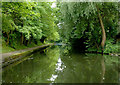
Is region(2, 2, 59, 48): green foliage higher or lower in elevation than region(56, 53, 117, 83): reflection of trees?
higher

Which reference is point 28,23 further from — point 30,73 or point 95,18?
point 30,73

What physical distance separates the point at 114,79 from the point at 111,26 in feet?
34.3

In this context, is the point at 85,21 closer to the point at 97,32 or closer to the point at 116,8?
the point at 97,32

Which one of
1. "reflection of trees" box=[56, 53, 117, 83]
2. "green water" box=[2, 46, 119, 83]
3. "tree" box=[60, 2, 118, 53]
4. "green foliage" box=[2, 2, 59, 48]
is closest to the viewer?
"reflection of trees" box=[56, 53, 117, 83]

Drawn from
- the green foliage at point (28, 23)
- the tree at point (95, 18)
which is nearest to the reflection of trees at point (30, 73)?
the green foliage at point (28, 23)

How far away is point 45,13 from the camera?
59.8 feet

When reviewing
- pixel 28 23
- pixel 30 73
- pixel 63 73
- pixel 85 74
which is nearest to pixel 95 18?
pixel 85 74

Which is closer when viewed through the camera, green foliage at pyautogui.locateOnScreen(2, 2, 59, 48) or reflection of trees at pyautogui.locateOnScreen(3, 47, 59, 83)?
reflection of trees at pyautogui.locateOnScreen(3, 47, 59, 83)

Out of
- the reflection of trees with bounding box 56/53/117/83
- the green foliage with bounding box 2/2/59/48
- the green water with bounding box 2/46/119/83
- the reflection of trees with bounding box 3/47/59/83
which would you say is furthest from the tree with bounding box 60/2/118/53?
the reflection of trees with bounding box 3/47/59/83

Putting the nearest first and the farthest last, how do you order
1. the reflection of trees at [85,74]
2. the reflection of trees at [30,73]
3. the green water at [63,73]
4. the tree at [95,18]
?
1. the reflection of trees at [85,74]
2. the green water at [63,73]
3. the reflection of trees at [30,73]
4. the tree at [95,18]

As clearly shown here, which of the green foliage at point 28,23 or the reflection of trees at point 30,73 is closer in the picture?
the reflection of trees at point 30,73

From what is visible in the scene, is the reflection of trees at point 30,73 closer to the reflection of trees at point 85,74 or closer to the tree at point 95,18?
the reflection of trees at point 85,74

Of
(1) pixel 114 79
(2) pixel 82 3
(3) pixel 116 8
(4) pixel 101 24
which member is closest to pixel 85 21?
(4) pixel 101 24

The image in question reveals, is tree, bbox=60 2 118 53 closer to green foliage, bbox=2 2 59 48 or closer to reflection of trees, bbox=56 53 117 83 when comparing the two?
green foliage, bbox=2 2 59 48
